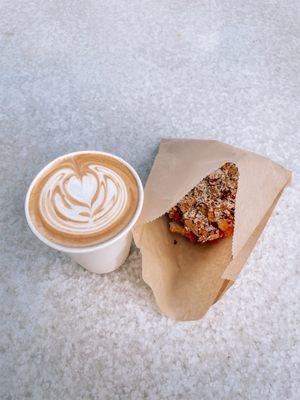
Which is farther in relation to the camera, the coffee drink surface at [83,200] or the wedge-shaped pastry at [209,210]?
the wedge-shaped pastry at [209,210]

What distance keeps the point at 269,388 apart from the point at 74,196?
0.54 m

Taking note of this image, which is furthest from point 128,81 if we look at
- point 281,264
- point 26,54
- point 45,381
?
point 45,381

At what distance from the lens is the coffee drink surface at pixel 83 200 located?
69 centimetres

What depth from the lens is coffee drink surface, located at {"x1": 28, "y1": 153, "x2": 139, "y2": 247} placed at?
2.27ft

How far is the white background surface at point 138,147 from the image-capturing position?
0.76m

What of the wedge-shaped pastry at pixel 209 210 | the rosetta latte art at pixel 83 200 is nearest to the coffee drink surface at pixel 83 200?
the rosetta latte art at pixel 83 200

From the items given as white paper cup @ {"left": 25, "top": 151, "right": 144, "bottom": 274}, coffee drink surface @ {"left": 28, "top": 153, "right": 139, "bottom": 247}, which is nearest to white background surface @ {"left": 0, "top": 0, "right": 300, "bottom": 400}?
white paper cup @ {"left": 25, "top": 151, "right": 144, "bottom": 274}

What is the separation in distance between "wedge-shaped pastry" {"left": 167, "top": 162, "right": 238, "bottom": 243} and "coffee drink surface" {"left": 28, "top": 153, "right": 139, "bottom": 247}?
17 centimetres

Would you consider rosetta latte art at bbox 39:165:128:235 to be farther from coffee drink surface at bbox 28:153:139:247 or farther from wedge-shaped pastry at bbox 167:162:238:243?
wedge-shaped pastry at bbox 167:162:238:243

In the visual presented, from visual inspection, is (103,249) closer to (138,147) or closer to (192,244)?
(192,244)

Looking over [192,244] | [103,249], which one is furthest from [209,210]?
[103,249]

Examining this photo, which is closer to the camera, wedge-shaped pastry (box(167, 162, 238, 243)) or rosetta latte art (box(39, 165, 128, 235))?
rosetta latte art (box(39, 165, 128, 235))

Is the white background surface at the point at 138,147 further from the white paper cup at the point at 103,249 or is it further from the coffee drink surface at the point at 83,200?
the coffee drink surface at the point at 83,200

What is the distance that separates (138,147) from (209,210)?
0.33m
